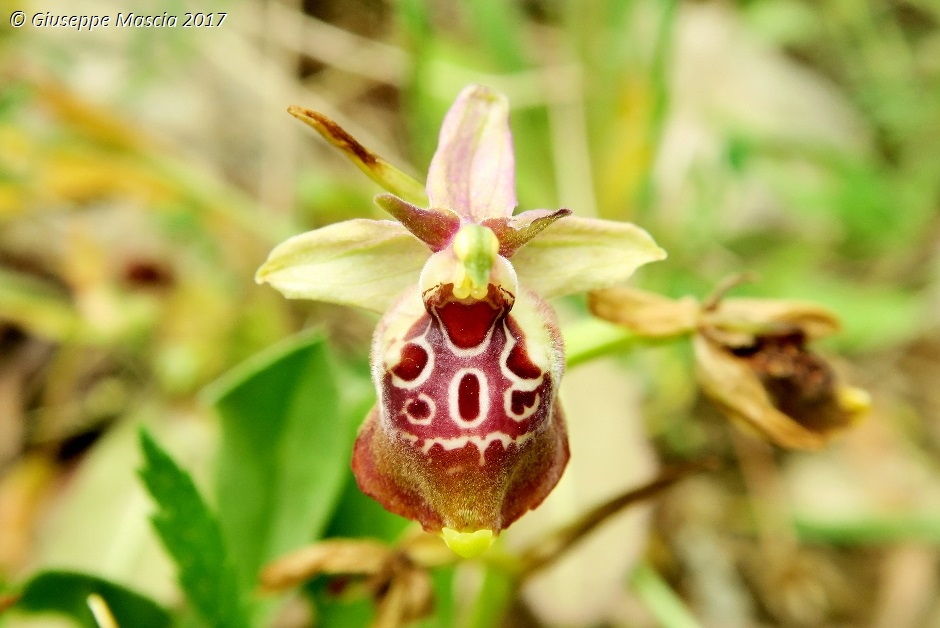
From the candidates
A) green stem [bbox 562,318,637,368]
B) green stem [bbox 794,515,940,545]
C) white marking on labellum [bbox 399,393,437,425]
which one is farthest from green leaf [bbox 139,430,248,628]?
green stem [bbox 794,515,940,545]

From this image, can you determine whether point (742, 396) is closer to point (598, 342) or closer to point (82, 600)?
point (598, 342)

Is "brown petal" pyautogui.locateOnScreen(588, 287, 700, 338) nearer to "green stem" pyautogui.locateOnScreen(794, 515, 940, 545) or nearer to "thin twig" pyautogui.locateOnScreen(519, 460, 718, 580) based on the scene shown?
"thin twig" pyautogui.locateOnScreen(519, 460, 718, 580)

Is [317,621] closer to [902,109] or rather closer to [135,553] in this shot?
[135,553]

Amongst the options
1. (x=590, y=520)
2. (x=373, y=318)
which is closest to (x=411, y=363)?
(x=590, y=520)

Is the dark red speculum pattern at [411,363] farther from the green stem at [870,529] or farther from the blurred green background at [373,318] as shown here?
the green stem at [870,529]

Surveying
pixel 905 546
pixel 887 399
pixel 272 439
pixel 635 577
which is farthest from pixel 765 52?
pixel 272 439

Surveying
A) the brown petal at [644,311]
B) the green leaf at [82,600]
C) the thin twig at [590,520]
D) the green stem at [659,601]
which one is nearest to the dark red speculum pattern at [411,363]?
the brown petal at [644,311]

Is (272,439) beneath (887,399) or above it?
above
